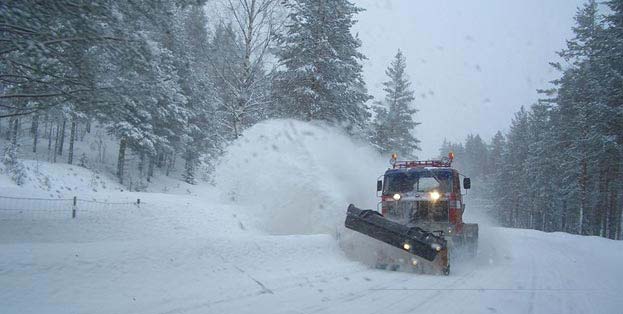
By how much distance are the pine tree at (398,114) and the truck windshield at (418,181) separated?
86.9ft

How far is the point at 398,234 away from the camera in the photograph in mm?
9930

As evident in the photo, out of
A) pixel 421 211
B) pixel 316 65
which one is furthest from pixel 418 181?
pixel 316 65

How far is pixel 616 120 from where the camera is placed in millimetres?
26703

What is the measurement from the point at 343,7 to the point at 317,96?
4.86 meters

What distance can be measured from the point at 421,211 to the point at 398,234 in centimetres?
187

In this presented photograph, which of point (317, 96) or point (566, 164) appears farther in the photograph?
point (566, 164)

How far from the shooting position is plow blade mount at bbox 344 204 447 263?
9477 mm

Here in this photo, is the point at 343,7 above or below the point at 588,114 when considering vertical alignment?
above

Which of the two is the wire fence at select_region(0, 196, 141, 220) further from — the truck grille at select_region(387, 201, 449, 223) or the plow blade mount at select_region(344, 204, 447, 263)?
the truck grille at select_region(387, 201, 449, 223)

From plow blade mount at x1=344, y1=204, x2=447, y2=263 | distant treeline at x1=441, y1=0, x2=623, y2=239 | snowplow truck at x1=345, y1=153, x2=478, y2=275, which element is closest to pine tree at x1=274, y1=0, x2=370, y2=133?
snowplow truck at x1=345, y1=153, x2=478, y2=275

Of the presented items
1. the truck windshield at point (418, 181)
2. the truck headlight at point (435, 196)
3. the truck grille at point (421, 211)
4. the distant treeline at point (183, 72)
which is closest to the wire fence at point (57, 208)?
the distant treeline at point (183, 72)

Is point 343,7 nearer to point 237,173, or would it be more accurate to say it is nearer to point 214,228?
point 237,173

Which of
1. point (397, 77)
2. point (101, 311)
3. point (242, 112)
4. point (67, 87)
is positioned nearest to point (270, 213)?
point (242, 112)

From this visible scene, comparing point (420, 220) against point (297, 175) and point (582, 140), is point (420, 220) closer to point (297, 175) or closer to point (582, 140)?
point (297, 175)
